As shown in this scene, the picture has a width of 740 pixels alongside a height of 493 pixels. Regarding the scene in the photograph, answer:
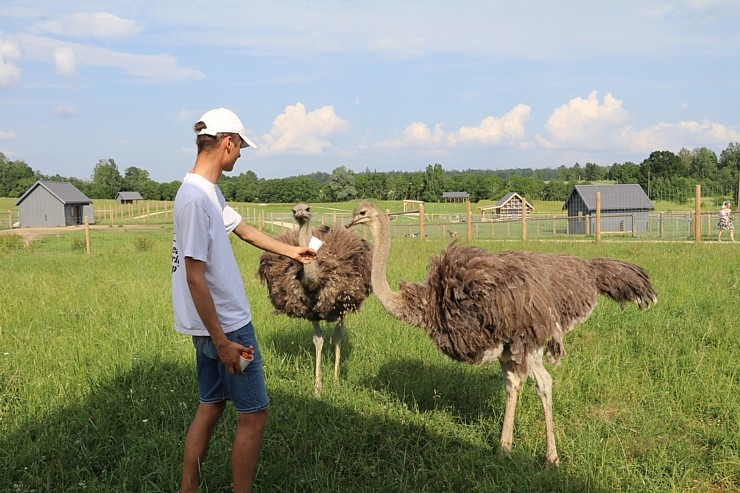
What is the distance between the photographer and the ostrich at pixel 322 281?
18.0 feet

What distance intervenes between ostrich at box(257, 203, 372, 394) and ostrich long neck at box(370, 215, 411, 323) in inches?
32.4

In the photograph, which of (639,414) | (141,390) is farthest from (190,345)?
(639,414)

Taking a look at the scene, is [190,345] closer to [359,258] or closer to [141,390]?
[141,390]

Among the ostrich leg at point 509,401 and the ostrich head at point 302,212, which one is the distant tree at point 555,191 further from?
the ostrich leg at point 509,401

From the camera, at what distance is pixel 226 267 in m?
3.04

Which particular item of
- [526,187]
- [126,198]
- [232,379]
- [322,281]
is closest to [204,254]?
[232,379]

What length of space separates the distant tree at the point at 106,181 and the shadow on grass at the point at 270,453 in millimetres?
92247

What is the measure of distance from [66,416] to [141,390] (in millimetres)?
574

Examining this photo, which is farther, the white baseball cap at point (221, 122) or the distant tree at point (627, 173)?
the distant tree at point (627, 173)

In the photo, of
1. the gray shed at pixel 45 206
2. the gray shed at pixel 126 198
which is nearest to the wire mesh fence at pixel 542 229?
the gray shed at pixel 45 206

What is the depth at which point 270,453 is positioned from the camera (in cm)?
409

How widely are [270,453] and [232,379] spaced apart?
48.8 inches

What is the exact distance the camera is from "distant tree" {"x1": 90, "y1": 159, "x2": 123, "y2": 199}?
292 ft

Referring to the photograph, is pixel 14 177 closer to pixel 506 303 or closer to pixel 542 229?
pixel 542 229
